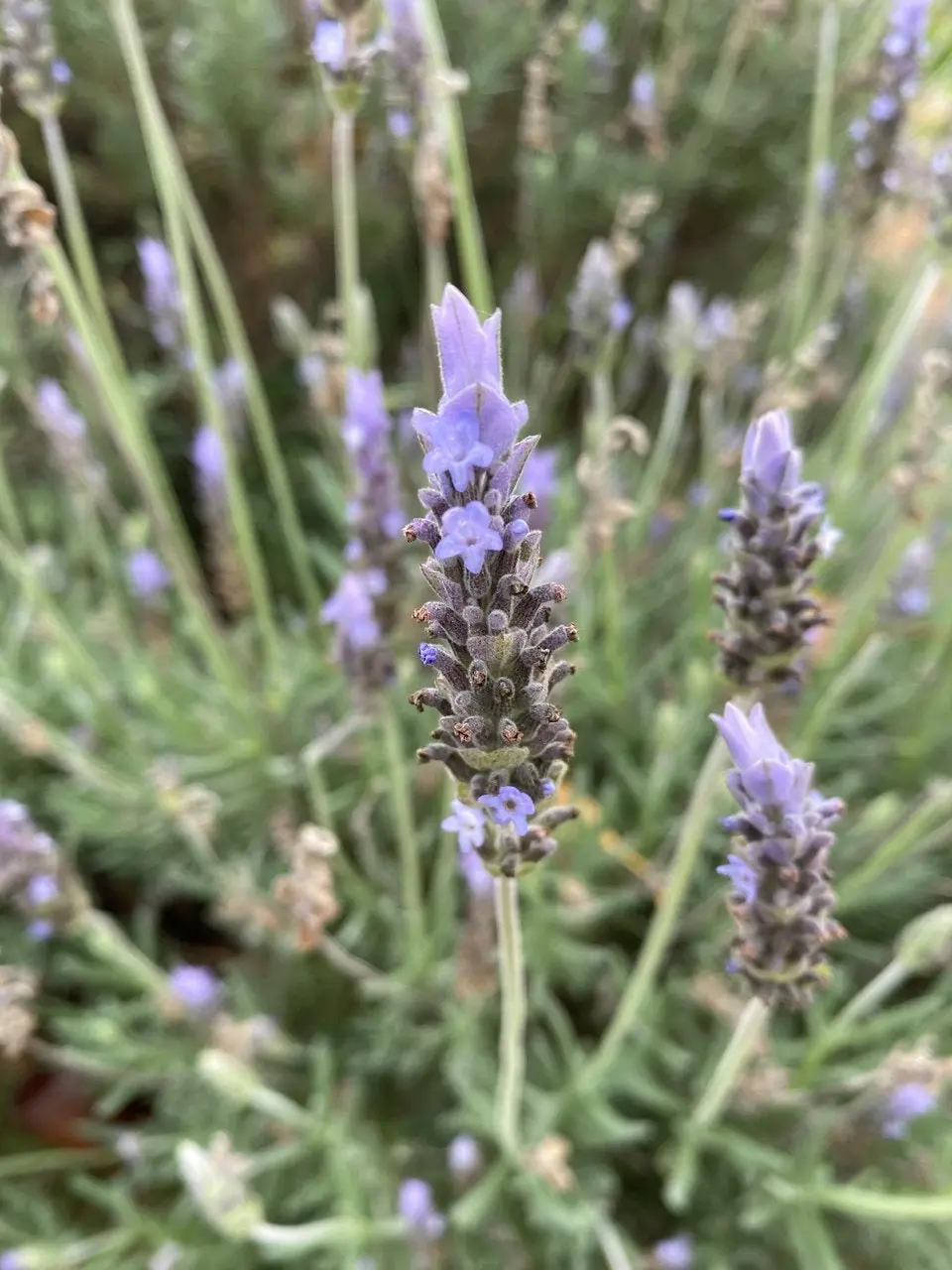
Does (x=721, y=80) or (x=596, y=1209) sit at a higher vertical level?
(x=721, y=80)

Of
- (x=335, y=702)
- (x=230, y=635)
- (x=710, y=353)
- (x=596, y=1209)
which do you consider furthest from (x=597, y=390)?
(x=596, y=1209)

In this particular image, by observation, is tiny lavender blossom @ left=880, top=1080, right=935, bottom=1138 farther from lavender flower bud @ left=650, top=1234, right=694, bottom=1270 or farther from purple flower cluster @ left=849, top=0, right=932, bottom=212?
purple flower cluster @ left=849, top=0, right=932, bottom=212

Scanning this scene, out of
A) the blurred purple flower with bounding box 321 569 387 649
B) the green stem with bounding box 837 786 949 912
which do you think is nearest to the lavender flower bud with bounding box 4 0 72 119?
the blurred purple flower with bounding box 321 569 387 649

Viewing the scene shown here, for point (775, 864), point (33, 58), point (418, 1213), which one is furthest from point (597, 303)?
point (418, 1213)

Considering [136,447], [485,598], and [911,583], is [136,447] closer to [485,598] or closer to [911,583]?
[485,598]

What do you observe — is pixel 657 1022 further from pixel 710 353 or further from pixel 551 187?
pixel 551 187

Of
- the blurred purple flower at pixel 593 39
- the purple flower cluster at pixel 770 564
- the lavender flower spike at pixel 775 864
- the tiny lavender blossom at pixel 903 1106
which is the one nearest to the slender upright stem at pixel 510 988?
the lavender flower spike at pixel 775 864

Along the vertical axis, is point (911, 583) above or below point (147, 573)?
below
